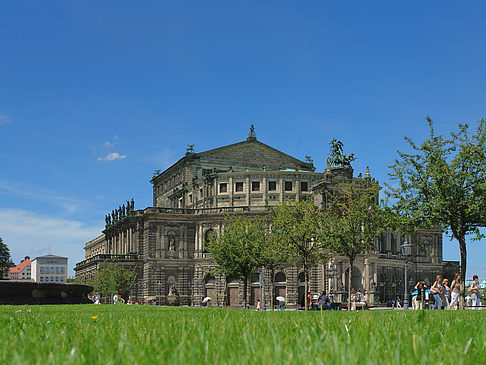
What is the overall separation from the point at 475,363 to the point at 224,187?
277ft

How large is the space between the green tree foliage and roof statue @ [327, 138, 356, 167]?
34225 mm

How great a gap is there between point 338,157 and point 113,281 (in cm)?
3783

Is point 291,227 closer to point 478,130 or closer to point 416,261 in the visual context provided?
point 478,130

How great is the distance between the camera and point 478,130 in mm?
30781

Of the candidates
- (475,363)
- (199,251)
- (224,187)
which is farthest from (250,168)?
(475,363)

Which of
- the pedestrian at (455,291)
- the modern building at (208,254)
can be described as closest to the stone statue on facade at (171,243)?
the modern building at (208,254)

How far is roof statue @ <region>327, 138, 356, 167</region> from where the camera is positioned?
87.8 metres

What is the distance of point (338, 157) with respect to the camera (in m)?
87.9

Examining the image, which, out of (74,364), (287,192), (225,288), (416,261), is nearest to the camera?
(74,364)

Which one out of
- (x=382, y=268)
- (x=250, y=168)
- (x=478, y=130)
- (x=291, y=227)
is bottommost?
(x=382, y=268)

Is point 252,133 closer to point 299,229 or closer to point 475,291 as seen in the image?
point 299,229

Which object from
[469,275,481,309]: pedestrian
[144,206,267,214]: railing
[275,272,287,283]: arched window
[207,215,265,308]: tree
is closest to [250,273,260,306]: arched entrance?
[275,272,287,283]: arched window

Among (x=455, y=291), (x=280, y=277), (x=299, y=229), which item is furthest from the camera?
(x=280, y=277)

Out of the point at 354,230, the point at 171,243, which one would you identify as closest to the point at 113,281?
the point at 171,243
